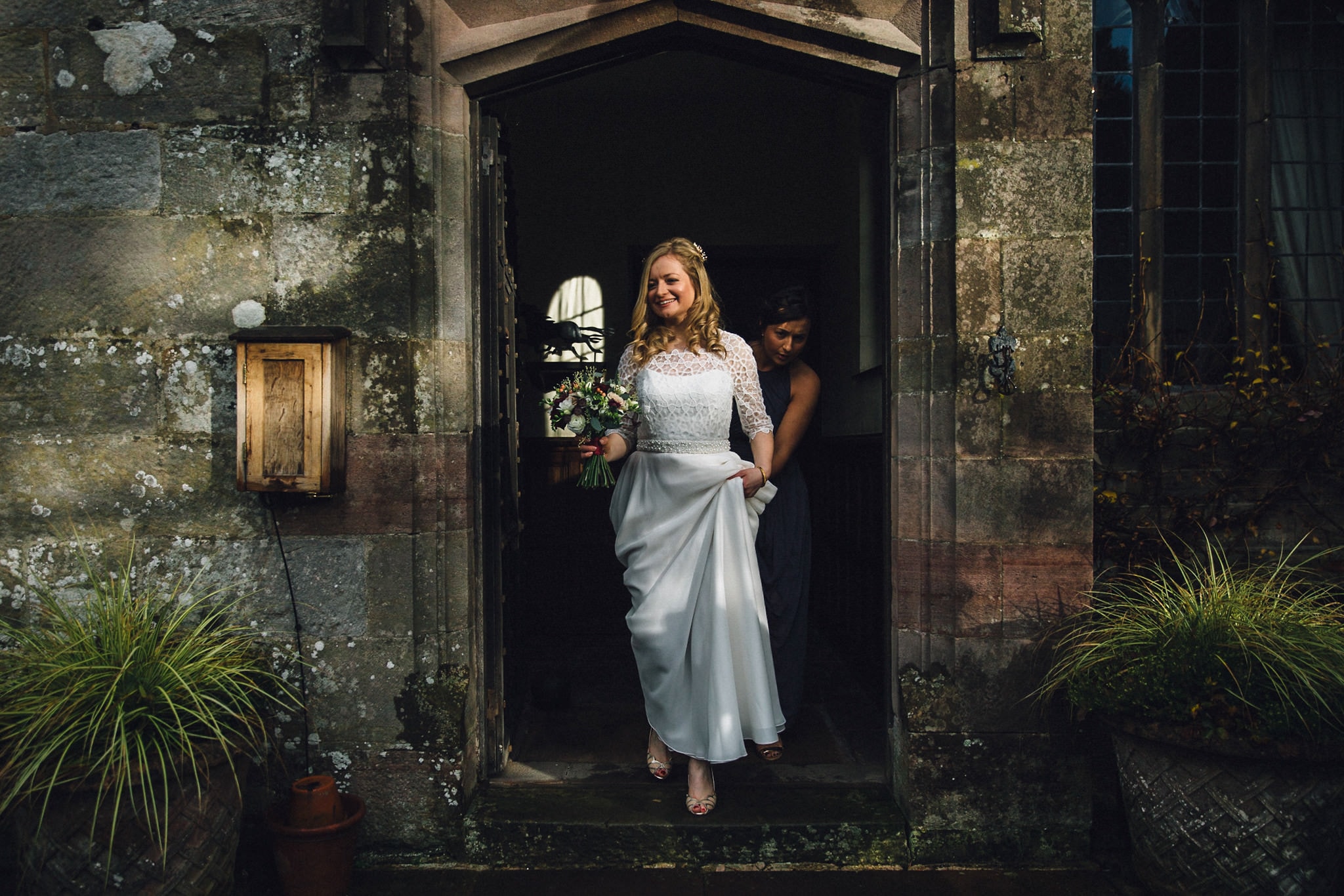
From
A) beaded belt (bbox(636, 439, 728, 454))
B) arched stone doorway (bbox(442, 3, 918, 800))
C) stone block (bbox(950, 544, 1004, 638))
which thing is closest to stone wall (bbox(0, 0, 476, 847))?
arched stone doorway (bbox(442, 3, 918, 800))

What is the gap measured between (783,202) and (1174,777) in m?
5.15

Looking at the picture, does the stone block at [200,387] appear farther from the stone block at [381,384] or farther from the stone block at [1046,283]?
the stone block at [1046,283]

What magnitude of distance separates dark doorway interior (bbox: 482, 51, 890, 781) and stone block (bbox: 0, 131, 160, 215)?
1.27 metres

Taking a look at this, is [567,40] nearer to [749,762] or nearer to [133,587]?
[133,587]

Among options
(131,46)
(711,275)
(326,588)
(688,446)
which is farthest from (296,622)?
(711,275)

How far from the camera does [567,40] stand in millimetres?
3158

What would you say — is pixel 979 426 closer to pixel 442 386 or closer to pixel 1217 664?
pixel 1217 664

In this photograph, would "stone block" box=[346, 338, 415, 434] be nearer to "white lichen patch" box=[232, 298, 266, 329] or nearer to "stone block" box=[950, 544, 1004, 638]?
"white lichen patch" box=[232, 298, 266, 329]

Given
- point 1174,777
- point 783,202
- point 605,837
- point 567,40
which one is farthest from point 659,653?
point 783,202

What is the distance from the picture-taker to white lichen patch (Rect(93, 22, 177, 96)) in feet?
10.1

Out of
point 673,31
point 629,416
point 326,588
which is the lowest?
point 326,588

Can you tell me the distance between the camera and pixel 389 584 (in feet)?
10.2

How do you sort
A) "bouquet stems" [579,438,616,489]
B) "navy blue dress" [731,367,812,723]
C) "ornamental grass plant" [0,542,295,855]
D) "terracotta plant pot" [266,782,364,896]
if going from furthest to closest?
"navy blue dress" [731,367,812,723] → "bouquet stems" [579,438,616,489] → "terracotta plant pot" [266,782,364,896] → "ornamental grass plant" [0,542,295,855]

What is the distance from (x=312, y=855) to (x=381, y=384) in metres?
1.59
